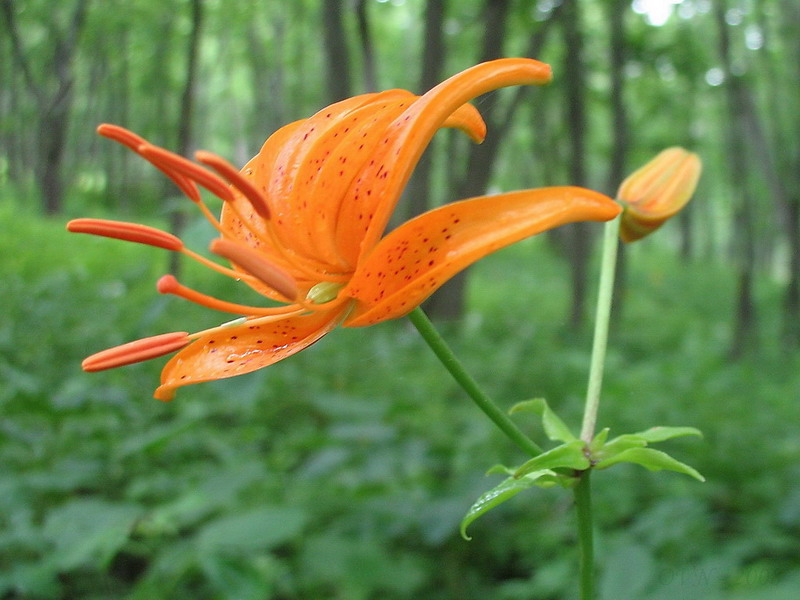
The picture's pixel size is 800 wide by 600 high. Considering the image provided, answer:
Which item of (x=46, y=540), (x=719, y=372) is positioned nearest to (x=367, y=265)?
(x=46, y=540)

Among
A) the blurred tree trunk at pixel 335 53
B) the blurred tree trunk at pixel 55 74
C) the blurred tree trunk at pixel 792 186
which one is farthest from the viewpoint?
the blurred tree trunk at pixel 792 186

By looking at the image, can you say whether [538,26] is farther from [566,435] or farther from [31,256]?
[566,435]

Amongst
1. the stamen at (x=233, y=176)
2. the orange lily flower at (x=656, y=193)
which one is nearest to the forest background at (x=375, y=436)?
the orange lily flower at (x=656, y=193)

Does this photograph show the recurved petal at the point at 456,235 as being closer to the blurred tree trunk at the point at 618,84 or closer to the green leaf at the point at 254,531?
the green leaf at the point at 254,531

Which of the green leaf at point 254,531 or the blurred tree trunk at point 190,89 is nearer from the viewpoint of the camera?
the green leaf at point 254,531

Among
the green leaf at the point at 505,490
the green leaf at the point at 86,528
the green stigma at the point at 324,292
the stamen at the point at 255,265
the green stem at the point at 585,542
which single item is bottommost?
the green leaf at the point at 86,528

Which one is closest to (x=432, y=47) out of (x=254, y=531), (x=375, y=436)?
(x=375, y=436)
